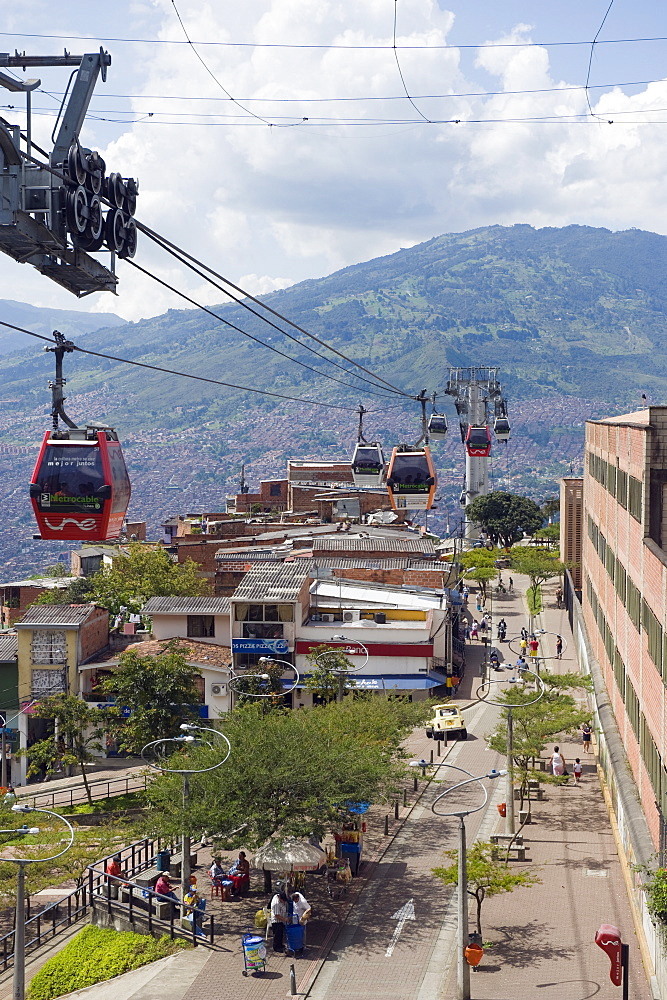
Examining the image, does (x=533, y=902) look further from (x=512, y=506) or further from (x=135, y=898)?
(x=512, y=506)

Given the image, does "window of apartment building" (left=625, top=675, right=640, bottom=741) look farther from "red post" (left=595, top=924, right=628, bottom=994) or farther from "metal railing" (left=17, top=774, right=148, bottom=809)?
"metal railing" (left=17, top=774, right=148, bottom=809)

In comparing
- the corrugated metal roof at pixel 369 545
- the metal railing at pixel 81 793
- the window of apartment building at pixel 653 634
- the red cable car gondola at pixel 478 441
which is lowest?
the metal railing at pixel 81 793

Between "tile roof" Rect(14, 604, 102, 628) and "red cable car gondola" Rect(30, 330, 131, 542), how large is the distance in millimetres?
30706

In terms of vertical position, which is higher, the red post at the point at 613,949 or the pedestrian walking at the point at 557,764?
the red post at the point at 613,949

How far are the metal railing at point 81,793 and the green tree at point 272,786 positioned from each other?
1175 centimetres

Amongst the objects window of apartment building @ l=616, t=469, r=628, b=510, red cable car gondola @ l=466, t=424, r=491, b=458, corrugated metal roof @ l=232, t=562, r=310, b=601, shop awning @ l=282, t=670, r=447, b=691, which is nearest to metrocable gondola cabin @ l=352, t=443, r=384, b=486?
corrugated metal roof @ l=232, t=562, r=310, b=601

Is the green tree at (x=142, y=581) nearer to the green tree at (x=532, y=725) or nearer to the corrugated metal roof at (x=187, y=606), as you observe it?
the corrugated metal roof at (x=187, y=606)

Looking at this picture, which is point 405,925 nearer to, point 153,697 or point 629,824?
point 629,824

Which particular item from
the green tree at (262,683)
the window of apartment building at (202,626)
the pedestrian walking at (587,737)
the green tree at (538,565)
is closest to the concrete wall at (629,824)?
the pedestrian walking at (587,737)

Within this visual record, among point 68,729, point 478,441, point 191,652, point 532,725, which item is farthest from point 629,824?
point 478,441

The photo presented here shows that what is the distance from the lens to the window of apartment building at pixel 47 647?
54750mm

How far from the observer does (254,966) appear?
24.8m

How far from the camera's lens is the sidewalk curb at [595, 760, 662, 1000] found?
2267 cm

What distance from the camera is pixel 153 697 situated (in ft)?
149
